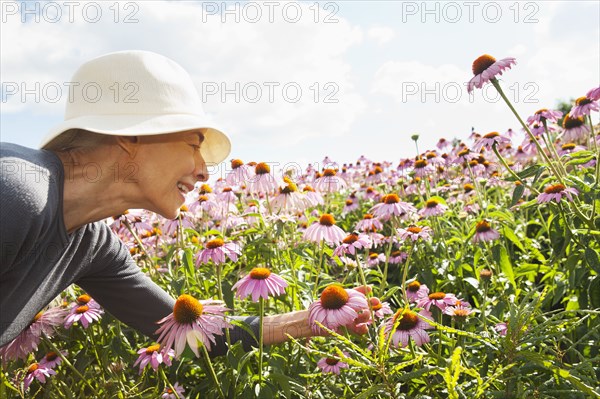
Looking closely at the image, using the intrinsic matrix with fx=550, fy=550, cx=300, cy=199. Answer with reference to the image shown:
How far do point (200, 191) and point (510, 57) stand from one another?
200cm

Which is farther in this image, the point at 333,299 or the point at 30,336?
the point at 30,336

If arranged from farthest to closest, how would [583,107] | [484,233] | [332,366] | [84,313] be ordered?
1. [583,107]
2. [484,233]
3. [84,313]
4. [332,366]

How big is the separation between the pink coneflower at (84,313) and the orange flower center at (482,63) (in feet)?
6.04

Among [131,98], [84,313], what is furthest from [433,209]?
[131,98]

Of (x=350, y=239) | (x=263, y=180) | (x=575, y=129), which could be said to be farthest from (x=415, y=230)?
(x=575, y=129)

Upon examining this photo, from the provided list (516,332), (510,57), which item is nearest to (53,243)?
(516,332)

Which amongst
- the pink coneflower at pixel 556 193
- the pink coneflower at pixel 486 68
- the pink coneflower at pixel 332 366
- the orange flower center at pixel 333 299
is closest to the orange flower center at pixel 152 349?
the pink coneflower at pixel 332 366

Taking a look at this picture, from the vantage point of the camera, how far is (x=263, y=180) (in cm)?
297

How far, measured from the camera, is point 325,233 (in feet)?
7.45

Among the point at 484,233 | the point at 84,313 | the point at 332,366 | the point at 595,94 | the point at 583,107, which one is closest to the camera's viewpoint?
the point at 332,366

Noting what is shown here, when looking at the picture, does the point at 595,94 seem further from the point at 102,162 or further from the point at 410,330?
the point at 102,162

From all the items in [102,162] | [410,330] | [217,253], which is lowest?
[410,330]

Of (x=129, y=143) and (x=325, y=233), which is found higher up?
(x=129, y=143)

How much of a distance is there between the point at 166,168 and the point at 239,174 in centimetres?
164
